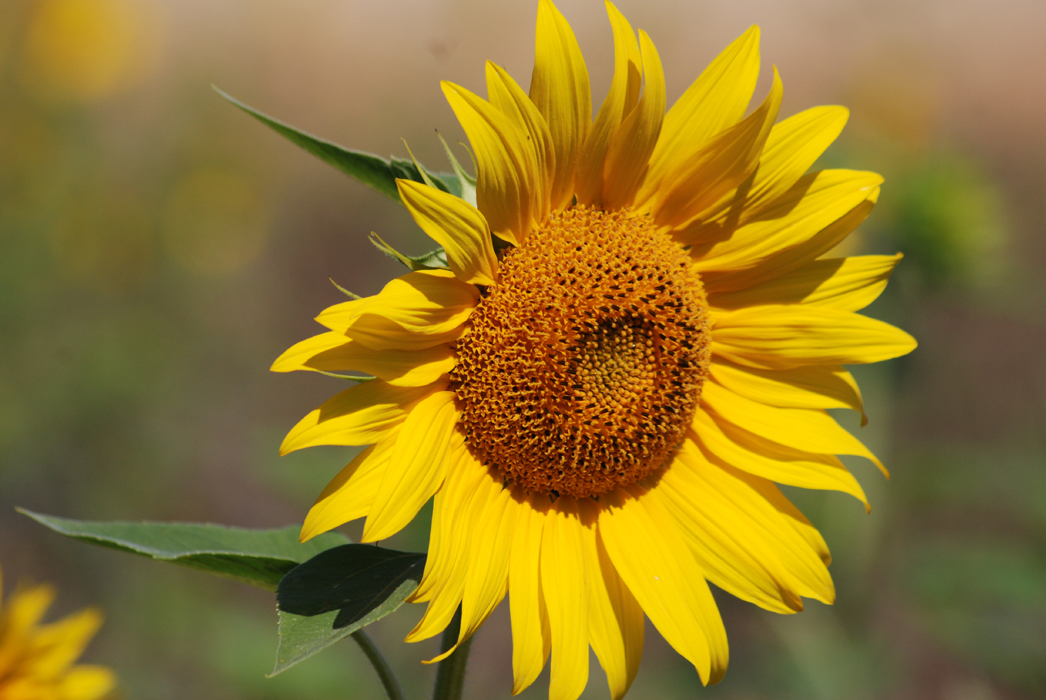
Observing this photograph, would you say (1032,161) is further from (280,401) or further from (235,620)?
(235,620)

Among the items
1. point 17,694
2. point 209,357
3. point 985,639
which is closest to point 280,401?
point 209,357

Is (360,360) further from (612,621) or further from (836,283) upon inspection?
(836,283)

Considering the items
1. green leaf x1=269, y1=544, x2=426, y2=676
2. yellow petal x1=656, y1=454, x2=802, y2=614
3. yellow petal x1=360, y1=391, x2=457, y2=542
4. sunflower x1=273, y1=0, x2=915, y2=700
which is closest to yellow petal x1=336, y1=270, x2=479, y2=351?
sunflower x1=273, y1=0, x2=915, y2=700

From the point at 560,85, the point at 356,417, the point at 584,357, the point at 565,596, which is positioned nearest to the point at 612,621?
the point at 565,596

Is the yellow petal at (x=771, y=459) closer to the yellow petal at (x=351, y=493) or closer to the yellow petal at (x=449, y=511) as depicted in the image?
the yellow petal at (x=449, y=511)

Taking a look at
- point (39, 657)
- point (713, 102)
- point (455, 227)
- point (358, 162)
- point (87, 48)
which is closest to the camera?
point (455, 227)

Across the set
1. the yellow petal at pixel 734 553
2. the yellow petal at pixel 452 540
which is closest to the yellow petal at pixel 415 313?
the yellow petal at pixel 452 540

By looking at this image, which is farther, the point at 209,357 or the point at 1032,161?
the point at 1032,161
